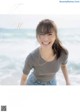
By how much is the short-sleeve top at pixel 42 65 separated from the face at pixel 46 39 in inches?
1.4

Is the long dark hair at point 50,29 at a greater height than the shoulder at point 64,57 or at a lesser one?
greater

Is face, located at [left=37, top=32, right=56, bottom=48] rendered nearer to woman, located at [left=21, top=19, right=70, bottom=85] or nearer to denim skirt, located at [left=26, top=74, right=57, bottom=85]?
woman, located at [left=21, top=19, right=70, bottom=85]

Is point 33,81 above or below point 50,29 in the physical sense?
below

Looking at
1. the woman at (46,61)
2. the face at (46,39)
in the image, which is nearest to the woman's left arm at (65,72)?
the woman at (46,61)

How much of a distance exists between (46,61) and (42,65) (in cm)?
2

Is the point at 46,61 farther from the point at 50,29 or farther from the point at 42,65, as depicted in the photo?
the point at 50,29

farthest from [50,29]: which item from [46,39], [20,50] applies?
[20,50]

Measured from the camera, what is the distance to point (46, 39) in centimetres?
113

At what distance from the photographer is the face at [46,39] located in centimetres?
112

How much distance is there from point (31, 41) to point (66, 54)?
0.15 m

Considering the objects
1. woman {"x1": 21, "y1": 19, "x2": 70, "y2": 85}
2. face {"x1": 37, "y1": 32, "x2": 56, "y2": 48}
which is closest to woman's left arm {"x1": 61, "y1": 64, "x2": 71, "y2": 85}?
woman {"x1": 21, "y1": 19, "x2": 70, "y2": 85}

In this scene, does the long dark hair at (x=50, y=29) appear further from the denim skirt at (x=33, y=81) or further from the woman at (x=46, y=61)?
the denim skirt at (x=33, y=81)
